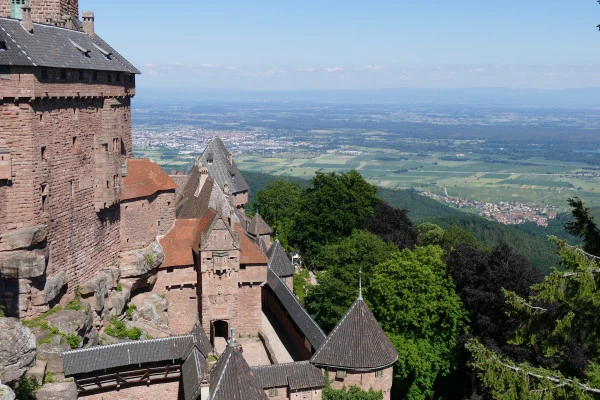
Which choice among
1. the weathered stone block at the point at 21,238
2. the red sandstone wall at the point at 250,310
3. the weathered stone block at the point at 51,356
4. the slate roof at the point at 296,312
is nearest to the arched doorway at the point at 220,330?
the red sandstone wall at the point at 250,310

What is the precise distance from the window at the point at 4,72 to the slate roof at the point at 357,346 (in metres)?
16.2

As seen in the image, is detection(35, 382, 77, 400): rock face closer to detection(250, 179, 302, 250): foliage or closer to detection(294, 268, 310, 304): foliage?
detection(294, 268, 310, 304): foliage

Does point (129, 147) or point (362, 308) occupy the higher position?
point (129, 147)

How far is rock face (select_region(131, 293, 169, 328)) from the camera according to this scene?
32.2m

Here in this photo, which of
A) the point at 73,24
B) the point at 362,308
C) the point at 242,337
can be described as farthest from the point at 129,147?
the point at 362,308

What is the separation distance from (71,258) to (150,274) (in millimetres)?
6015

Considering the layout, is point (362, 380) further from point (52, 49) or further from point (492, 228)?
point (492, 228)

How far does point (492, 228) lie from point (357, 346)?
70.4 m

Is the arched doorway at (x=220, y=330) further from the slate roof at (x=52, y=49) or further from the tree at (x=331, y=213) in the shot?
the tree at (x=331, y=213)

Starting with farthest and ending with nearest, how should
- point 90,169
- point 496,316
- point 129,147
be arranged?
point 129,147, point 496,316, point 90,169

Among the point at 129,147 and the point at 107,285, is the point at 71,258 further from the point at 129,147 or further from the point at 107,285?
the point at 129,147

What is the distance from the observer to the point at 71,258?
1088 inches

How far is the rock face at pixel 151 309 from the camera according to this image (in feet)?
105

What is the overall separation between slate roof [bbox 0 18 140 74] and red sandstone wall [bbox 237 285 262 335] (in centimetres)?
1298
